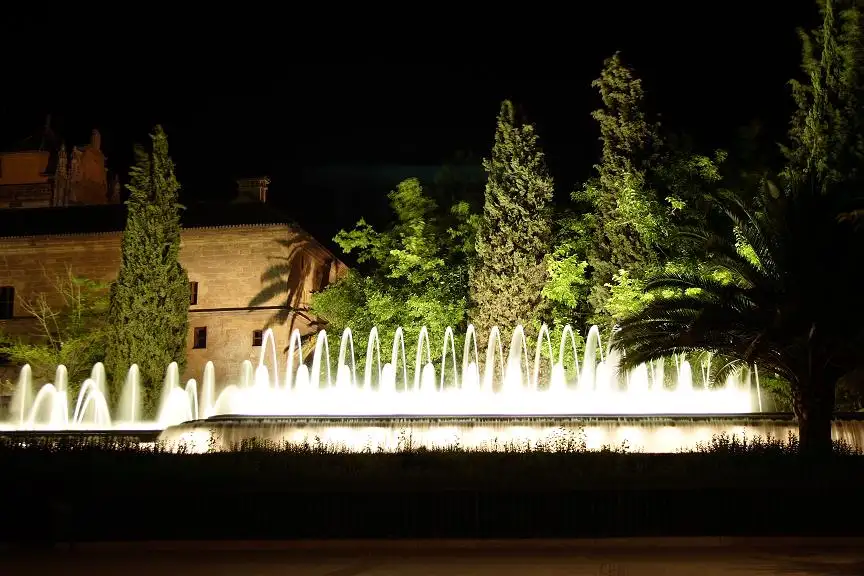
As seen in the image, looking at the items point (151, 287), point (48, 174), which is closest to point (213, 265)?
point (151, 287)

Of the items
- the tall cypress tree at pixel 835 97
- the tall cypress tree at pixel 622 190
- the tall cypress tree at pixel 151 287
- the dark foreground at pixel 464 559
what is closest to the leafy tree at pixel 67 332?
the tall cypress tree at pixel 151 287

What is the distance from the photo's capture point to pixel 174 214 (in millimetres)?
32906

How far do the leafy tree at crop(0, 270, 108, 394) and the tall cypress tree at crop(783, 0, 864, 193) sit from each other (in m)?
25.6

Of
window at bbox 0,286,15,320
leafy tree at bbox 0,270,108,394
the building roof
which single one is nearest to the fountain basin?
leafy tree at bbox 0,270,108,394

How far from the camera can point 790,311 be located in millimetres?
15188

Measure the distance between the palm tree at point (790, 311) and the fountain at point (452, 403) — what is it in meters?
1.18

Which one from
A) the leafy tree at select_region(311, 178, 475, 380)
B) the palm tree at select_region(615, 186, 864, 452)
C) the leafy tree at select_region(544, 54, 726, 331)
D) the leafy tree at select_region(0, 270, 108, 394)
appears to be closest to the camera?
the palm tree at select_region(615, 186, 864, 452)

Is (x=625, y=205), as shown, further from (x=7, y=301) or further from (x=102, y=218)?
(x=7, y=301)

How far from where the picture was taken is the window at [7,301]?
4044 centimetres

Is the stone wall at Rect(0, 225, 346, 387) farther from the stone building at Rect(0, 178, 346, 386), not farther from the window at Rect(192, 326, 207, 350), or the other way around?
the window at Rect(192, 326, 207, 350)

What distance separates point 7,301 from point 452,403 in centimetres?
2459

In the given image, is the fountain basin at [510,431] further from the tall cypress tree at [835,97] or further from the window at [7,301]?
the window at [7,301]

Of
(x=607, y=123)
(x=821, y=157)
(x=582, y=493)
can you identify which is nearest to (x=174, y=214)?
(x=607, y=123)

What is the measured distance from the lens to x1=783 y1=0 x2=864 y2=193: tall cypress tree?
27.7 meters
